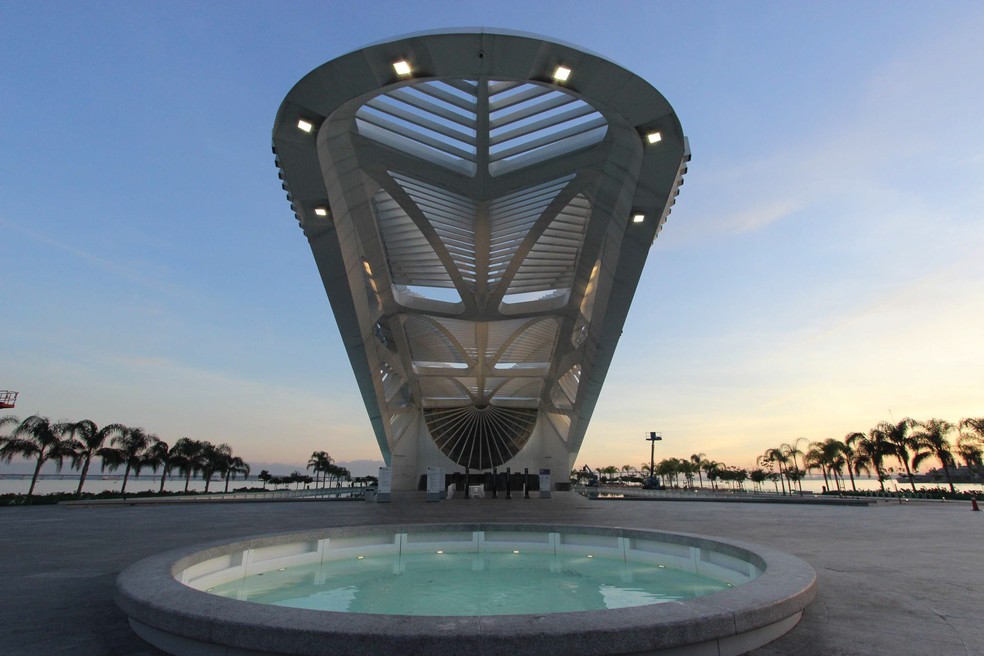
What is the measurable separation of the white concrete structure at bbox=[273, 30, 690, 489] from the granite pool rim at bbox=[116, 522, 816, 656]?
10049mm

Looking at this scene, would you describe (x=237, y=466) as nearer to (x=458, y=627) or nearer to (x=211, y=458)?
(x=211, y=458)

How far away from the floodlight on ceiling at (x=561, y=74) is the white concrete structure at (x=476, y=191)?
1.3 inches

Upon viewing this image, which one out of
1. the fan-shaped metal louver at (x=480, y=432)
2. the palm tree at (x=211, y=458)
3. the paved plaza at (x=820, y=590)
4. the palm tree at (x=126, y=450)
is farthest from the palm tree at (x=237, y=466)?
→ the paved plaza at (x=820, y=590)

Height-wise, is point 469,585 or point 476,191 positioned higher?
point 476,191

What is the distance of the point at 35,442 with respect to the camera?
31188mm

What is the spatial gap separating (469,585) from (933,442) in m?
45.8

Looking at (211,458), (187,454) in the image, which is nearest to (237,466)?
(211,458)

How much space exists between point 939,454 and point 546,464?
29.0 m

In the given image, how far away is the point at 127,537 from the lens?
954 centimetres

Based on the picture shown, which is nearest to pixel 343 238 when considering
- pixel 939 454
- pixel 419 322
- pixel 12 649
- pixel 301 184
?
pixel 301 184

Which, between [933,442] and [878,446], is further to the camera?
[878,446]

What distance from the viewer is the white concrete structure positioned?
11.1 m

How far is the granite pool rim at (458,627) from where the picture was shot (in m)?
2.85

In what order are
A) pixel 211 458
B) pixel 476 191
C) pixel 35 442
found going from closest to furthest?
1. pixel 476 191
2. pixel 35 442
3. pixel 211 458
